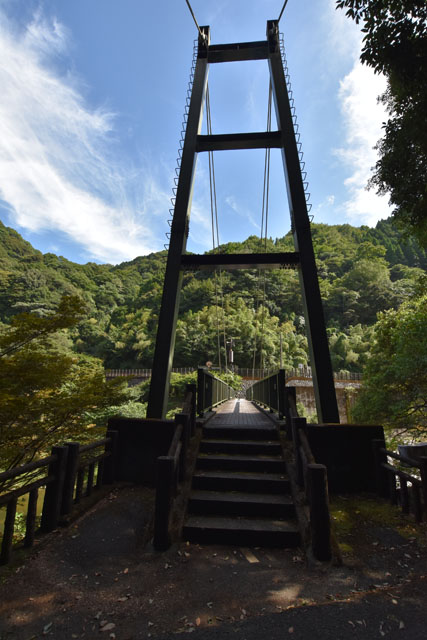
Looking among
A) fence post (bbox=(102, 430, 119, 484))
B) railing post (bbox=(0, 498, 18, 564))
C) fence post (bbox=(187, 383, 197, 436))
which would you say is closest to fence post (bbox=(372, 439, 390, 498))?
fence post (bbox=(187, 383, 197, 436))

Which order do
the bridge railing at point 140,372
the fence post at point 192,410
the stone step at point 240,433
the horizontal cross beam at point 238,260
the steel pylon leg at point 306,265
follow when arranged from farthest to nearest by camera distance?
the bridge railing at point 140,372 < the horizontal cross beam at point 238,260 < the steel pylon leg at point 306,265 < the stone step at point 240,433 < the fence post at point 192,410

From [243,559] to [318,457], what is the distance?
5.03ft

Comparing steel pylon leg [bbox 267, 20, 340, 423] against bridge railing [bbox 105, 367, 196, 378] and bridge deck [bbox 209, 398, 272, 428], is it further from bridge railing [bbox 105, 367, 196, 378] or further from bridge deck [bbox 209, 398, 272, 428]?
bridge railing [bbox 105, 367, 196, 378]

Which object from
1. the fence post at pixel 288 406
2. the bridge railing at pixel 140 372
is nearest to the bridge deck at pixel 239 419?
the fence post at pixel 288 406

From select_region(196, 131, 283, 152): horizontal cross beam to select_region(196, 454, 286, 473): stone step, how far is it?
5.61 metres

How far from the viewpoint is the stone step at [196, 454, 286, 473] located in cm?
325

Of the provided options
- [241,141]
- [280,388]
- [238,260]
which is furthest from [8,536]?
[241,141]

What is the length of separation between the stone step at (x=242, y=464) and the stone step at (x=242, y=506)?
430mm

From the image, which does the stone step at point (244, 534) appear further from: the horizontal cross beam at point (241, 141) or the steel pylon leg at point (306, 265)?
the horizontal cross beam at point (241, 141)

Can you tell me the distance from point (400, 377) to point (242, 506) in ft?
28.0

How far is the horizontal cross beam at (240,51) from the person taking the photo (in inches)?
267

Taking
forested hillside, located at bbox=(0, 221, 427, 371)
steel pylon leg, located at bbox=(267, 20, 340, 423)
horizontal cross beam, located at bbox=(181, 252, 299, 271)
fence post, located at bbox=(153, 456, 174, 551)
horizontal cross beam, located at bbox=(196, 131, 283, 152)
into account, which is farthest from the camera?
forested hillside, located at bbox=(0, 221, 427, 371)

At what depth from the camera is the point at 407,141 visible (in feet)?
16.5

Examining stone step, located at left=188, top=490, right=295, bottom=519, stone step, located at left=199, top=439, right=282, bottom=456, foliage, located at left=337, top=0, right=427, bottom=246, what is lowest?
stone step, located at left=188, top=490, right=295, bottom=519
